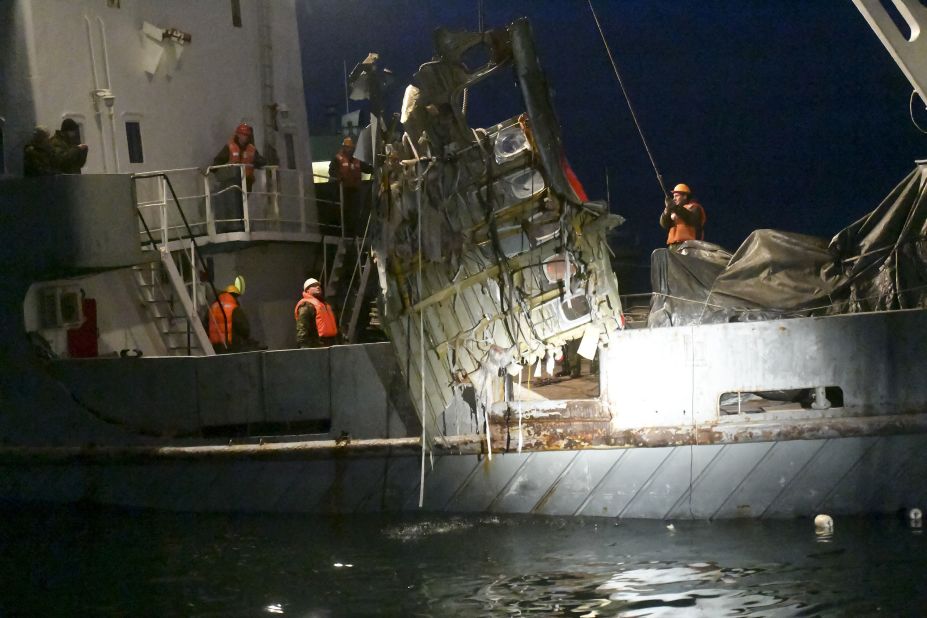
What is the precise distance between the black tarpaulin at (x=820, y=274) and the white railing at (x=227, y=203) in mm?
4784

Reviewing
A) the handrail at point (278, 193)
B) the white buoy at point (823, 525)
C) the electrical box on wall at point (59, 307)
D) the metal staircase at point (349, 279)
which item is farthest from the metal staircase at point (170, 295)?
the white buoy at point (823, 525)

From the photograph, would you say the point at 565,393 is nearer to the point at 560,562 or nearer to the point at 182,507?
the point at 560,562

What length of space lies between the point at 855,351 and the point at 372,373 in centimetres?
403

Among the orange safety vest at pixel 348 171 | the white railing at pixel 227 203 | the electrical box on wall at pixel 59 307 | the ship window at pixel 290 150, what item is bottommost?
the electrical box on wall at pixel 59 307

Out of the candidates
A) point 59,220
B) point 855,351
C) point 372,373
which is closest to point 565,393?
point 372,373

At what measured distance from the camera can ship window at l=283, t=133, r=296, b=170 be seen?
44.2ft

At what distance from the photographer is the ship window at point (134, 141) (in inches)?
446

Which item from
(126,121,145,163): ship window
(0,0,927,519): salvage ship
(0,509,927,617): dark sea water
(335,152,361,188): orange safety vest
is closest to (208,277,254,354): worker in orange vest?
(0,0,927,519): salvage ship

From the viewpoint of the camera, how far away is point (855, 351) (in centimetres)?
799

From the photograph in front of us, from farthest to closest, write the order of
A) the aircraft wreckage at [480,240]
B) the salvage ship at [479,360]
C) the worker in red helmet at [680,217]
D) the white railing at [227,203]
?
1. the white railing at [227,203]
2. the worker in red helmet at [680,217]
3. the aircraft wreckage at [480,240]
4. the salvage ship at [479,360]

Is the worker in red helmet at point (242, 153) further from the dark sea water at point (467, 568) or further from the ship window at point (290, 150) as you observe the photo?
the dark sea water at point (467, 568)

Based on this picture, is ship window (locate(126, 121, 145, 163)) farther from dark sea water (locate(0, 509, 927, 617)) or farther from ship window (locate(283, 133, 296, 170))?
dark sea water (locate(0, 509, 927, 617))

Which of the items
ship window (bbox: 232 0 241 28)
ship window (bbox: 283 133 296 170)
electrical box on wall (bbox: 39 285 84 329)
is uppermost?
ship window (bbox: 232 0 241 28)

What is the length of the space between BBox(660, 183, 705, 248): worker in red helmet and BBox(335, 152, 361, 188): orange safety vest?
4691mm
